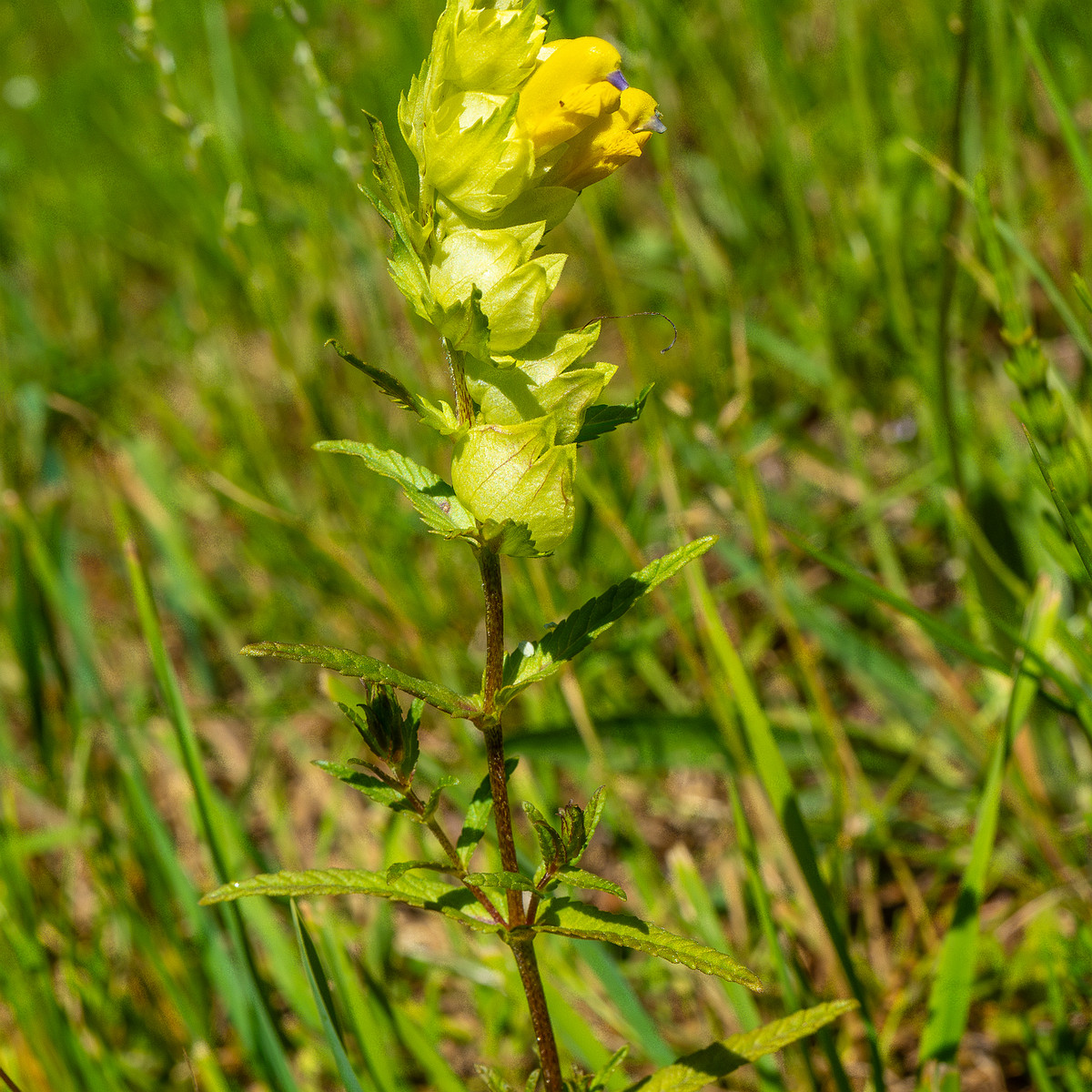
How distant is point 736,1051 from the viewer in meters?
0.70

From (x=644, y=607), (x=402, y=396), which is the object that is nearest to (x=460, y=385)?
(x=402, y=396)

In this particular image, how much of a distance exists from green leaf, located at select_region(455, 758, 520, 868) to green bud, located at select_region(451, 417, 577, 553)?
0.62 feet

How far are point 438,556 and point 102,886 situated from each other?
0.70m

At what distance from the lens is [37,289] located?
2924 mm

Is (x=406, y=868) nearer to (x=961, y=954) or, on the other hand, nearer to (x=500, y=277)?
(x=500, y=277)

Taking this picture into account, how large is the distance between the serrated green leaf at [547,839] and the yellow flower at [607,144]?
40cm

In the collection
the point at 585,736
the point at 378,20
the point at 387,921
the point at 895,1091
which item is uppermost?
the point at 378,20

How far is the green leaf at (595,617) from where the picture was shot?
2.04 feet

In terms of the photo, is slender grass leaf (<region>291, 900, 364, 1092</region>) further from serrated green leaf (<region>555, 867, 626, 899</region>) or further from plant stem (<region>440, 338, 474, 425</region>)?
plant stem (<region>440, 338, 474, 425</region>)

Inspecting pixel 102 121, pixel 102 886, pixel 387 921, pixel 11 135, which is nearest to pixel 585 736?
pixel 387 921

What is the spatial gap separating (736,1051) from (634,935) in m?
0.16

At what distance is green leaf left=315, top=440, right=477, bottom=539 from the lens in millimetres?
607

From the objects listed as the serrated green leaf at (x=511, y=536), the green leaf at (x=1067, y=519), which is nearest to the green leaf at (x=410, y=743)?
the serrated green leaf at (x=511, y=536)

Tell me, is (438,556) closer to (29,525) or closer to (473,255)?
(29,525)
